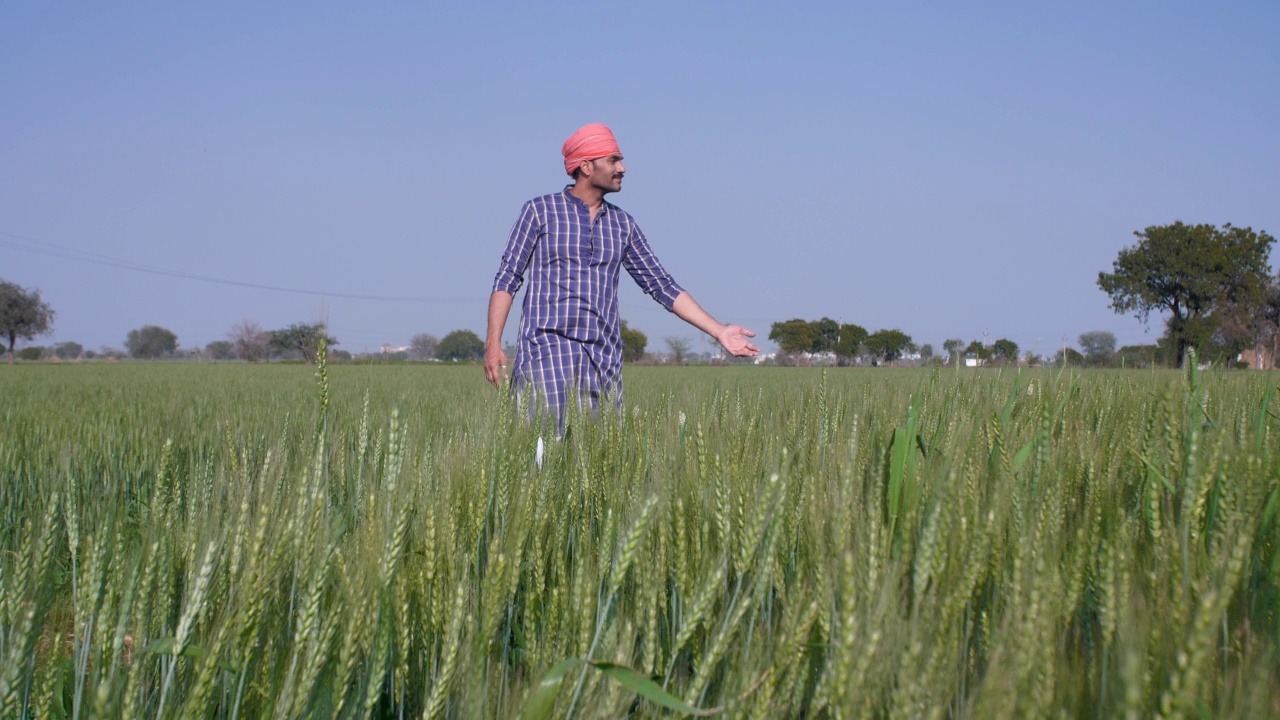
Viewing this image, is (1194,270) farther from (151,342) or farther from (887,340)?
(151,342)

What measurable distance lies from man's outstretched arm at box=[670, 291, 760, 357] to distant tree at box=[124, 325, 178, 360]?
138 meters

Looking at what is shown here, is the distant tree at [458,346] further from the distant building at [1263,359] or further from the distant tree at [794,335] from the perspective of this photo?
the distant building at [1263,359]

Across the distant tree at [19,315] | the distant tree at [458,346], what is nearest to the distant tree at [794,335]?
the distant tree at [458,346]

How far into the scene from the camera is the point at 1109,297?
4556 cm

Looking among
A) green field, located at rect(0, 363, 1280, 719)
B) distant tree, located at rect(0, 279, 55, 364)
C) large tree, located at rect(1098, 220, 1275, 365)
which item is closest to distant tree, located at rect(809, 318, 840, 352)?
large tree, located at rect(1098, 220, 1275, 365)

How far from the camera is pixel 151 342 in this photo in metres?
125

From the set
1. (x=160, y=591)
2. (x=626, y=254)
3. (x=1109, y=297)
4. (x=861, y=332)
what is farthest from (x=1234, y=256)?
(x=160, y=591)

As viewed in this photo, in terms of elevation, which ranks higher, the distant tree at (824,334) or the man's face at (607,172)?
the distant tree at (824,334)

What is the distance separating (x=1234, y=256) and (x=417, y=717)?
51.7 meters

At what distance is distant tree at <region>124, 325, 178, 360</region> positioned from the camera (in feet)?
407

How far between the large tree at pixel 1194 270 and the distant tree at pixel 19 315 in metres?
78.9

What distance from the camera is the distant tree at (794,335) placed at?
293 feet

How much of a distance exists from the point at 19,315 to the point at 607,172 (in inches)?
3185

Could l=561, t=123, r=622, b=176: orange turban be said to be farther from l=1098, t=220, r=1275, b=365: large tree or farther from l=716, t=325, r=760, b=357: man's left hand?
l=1098, t=220, r=1275, b=365: large tree
